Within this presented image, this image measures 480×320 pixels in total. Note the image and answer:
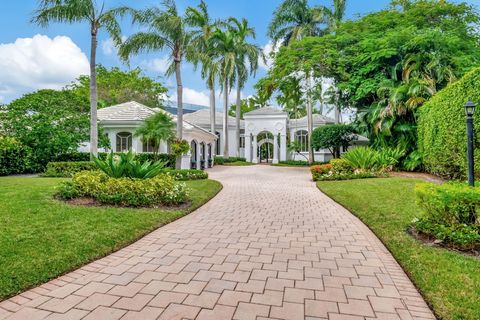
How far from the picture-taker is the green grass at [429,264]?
3107 millimetres

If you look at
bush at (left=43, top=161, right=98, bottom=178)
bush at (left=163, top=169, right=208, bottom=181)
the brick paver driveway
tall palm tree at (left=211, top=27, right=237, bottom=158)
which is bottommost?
the brick paver driveway

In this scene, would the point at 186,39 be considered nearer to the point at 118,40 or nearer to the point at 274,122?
the point at 118,40

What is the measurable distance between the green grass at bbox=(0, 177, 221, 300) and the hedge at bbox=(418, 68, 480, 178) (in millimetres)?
8507

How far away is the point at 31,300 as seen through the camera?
126 inches

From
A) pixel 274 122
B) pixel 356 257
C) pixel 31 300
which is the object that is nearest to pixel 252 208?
pixel 356 257

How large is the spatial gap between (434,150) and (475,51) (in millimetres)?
7607

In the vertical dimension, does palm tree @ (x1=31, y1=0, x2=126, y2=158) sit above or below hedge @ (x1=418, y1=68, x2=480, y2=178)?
above

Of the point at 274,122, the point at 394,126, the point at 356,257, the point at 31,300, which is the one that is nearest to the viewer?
the point at 31,300

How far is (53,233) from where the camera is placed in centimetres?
506

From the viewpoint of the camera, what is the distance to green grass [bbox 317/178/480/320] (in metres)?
3.11

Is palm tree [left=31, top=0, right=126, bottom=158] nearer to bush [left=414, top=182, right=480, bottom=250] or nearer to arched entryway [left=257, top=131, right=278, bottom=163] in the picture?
bush [left=414, top=182, right=480, bottom=250]

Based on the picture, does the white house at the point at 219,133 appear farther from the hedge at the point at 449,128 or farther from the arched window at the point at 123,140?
the hedge at the point at 449,128

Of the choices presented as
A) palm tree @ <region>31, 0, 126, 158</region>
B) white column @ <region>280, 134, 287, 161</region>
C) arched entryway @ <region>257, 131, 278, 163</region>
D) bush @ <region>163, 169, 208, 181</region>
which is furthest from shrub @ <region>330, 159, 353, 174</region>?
arched entryway @ <region>257, 131, 278, 163</region>

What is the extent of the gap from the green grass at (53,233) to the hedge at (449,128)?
335 inches
